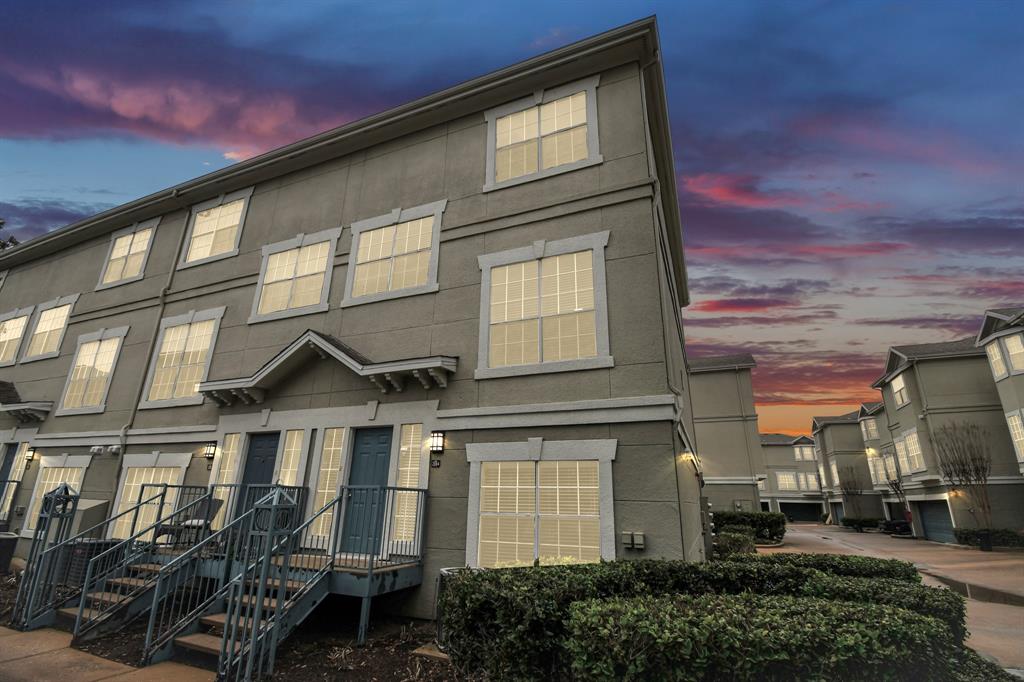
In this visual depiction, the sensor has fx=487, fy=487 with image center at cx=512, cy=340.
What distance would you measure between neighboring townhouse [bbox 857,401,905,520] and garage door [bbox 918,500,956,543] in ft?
11.1

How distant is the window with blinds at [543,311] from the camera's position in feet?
28.0

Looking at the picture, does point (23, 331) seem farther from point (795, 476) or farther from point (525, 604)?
point (795, 476)

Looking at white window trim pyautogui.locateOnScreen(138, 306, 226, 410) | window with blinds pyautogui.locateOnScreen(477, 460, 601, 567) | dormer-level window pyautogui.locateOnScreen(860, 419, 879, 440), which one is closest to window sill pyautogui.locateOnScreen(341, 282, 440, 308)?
window with blinds pyautogui.locateOnScreen(477, 460, 601, 567)

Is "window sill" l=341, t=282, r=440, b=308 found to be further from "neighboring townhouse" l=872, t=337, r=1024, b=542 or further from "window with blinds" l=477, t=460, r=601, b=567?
"neighboring townhouse" l=872, t=337, r=1024, b=542

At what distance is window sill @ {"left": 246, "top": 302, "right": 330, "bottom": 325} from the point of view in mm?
10953

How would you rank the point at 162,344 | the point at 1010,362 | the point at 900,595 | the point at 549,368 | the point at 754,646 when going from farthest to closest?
the point at 1010,362, the point at 162,344, the point at 549,368, the point at 900,595, the point at 754,646

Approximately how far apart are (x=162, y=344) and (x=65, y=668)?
346 inches

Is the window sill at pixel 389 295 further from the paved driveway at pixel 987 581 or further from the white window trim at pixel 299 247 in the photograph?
the paved driveway at pixel 987 581

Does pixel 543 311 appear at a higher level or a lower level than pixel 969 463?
higher

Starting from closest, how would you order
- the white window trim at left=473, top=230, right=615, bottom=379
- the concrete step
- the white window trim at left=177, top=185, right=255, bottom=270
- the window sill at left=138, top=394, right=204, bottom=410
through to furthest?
the concrete step, the white window trim at left=473, top=230, right=615, bottom=379, the window sill at left=138, top=394, right=204, bottom=410, the white window trim at left=177, top=185, right=255, bottom=270

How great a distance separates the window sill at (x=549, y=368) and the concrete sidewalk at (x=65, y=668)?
555 centimetres

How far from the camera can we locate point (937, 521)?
26875 millimetres

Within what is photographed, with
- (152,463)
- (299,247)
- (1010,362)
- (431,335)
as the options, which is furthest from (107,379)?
(1010,362)

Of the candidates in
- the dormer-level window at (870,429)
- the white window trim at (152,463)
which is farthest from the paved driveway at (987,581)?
the dormer-level window at (870,429)
